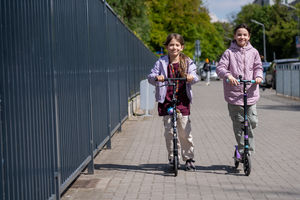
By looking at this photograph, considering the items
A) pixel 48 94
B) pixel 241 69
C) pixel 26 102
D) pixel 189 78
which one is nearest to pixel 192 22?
pixel 241 69

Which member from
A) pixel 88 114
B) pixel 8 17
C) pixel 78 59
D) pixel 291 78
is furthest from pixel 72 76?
pixel 291 78

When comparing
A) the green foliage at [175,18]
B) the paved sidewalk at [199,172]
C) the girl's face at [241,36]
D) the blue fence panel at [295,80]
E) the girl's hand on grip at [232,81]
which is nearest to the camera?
the paved sidewalk at [199,172]

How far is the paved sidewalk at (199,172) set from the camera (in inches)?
231

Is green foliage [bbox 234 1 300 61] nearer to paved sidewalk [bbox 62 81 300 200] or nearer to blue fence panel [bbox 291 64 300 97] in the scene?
blue fence panel [bbox 291 64 300 97]

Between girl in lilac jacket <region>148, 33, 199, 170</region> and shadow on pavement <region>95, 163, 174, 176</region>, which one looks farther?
shadow on pavement <region>95, 163, 174, 176</region>

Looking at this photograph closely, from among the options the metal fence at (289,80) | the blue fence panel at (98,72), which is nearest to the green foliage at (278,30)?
the metal fence at (289,80)

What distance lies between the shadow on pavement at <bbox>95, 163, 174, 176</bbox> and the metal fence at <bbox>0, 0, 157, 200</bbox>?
0.30 metres

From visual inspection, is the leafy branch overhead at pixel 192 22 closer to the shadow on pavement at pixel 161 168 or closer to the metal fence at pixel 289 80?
the shadow on pavement at pixel 161 168

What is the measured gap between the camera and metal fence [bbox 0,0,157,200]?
12.1 feet

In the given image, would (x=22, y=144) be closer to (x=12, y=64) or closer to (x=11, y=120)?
(x=11, y=120)

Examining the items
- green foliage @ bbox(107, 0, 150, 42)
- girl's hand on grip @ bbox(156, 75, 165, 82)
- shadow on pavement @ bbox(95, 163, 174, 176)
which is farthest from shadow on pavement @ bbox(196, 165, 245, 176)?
green foliage @ bbox(107, 0, 150, 42)

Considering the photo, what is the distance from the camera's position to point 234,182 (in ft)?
21.0

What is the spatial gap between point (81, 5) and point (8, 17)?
3.47 meters

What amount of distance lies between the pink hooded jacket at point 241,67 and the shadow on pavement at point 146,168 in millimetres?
1185
